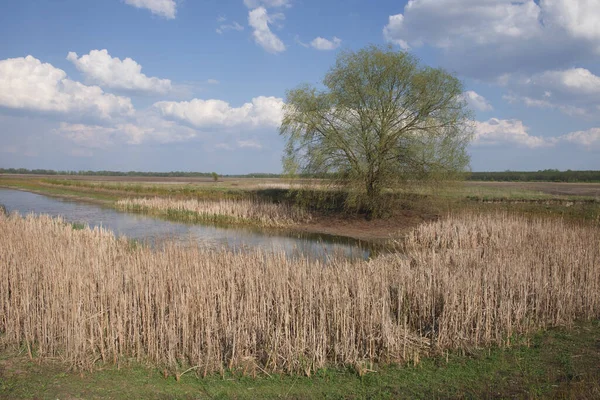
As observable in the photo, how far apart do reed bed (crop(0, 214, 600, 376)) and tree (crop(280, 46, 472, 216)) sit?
1628 cm

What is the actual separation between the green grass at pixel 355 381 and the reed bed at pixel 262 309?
0.76 ft

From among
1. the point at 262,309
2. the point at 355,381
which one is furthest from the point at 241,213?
the point at 355,381

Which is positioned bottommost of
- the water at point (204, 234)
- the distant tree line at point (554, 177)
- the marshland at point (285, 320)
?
the water at point (204, 234)

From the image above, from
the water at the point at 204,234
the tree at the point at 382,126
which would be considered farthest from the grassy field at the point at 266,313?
the tree at the point at 382,126

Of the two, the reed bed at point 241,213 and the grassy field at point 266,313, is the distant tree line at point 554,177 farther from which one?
the grassy field at point 266,313

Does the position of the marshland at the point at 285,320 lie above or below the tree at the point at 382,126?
below

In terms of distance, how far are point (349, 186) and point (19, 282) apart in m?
20.3

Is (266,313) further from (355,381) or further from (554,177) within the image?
(554,177)

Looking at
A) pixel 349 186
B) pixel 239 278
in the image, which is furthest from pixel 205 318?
pixel 349 186

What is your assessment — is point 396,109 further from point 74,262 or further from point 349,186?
point 74,262

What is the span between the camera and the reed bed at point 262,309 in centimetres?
638

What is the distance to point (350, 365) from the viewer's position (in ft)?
20.6

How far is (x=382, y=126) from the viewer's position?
26328mm

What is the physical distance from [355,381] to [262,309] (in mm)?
1938
